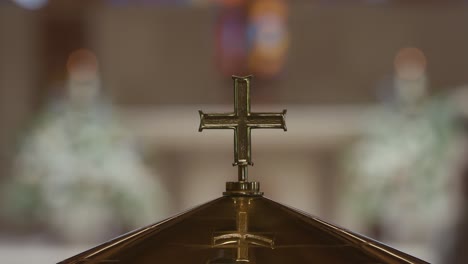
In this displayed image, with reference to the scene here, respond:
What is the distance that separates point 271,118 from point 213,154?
4717mm

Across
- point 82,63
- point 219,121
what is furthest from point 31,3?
point 219,121

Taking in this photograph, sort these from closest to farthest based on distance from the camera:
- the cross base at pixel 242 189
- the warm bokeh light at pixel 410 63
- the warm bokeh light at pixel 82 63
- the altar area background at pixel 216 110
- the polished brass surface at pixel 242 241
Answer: the polished brass surface at pixel 242 241
the cross base at pixel 242 189
the altar area background at pixel 216 110
the warm bokeh light at pixel 410 63
the warm bokeh light at pixel 82 63

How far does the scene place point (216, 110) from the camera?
5.73 metres

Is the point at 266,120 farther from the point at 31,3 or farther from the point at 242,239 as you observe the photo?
the point at 31,3

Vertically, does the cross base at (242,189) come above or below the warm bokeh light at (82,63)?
below

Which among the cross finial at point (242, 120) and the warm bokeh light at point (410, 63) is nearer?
the cross finial at point (242, 120)

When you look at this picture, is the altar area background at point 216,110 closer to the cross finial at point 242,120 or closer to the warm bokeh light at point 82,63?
the warm bokeh light at point 82,63

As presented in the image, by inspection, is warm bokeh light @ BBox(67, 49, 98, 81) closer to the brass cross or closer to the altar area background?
the altar area background

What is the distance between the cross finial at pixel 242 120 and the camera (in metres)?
1.02

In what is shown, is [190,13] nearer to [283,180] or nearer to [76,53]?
[76,53]

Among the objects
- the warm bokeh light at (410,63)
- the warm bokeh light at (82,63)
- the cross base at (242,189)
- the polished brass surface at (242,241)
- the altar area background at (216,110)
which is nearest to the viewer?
the polished brass surface at (242,241)

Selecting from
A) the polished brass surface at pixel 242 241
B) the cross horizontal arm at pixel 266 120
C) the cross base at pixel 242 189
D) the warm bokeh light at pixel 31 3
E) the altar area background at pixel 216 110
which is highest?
the warm bokeh light at pixel 31 3

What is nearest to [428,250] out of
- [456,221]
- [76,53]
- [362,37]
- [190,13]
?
[456,221]

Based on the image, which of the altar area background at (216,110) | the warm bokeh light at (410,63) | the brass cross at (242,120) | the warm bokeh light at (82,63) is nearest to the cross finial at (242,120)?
the brass cross at (242,120)
